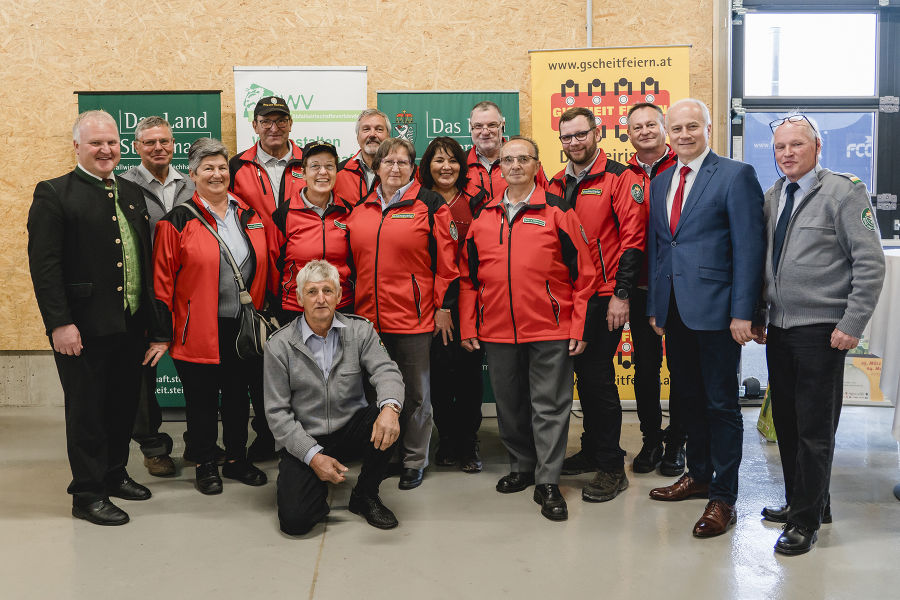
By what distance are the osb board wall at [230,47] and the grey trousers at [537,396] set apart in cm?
261

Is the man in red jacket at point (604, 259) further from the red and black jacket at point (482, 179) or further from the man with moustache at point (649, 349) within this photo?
the red and black jacket at point (482, 179)

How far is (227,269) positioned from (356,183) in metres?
0.84

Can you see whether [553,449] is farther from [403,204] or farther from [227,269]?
[227,269]

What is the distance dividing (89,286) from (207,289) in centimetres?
47

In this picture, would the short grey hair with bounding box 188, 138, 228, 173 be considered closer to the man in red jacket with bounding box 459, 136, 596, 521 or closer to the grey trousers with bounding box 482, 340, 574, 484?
the man in red jacket with bounding box 459, 136, 596, 521

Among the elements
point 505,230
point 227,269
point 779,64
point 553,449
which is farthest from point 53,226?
point 779,64

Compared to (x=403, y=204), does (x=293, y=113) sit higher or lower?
higher

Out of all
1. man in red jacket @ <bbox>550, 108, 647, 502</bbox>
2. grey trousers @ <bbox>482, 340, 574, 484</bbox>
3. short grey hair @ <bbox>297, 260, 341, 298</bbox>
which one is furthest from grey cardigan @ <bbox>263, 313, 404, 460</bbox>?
man in red jacket @ <bbox>550, 108, 647, 502</bbox>

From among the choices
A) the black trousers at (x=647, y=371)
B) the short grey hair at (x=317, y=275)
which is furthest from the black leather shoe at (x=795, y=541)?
the short grey hair at (x=317, y=275)

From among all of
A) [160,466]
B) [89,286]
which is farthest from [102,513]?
[89,286]

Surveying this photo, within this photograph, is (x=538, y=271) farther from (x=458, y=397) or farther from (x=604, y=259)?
(x=458, y=397)

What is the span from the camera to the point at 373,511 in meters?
3.04

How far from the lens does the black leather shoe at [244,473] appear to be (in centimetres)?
353

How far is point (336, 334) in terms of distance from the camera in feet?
10.3
